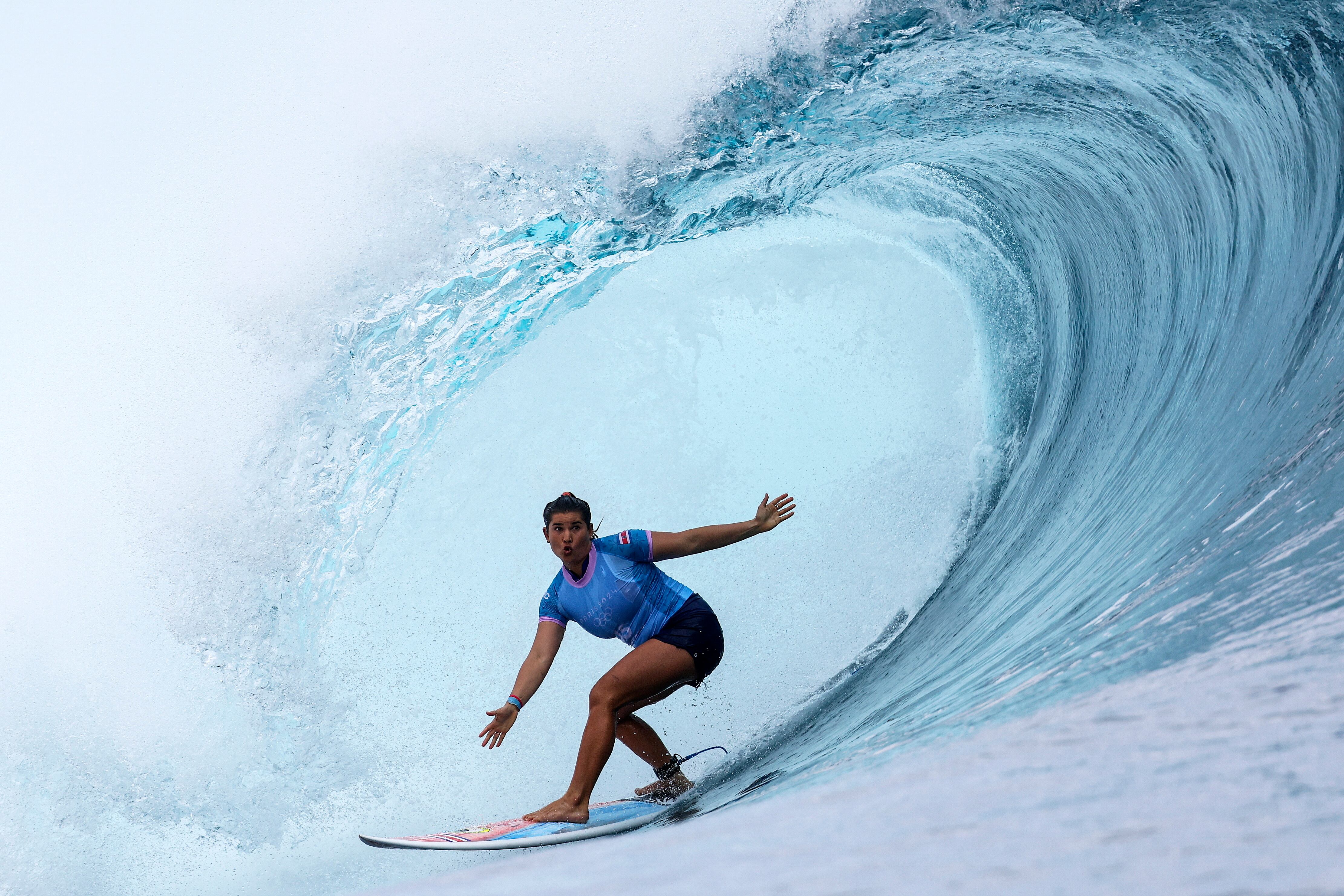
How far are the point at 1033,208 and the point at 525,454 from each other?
12.6 ft

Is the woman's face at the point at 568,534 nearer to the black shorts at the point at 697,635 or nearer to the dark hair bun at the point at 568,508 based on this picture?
the dark hair bun at the point at 568,508

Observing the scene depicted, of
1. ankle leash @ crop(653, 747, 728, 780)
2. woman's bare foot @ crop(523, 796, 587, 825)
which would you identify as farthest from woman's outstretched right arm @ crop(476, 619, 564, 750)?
ankle leash @ crop(653, 747, 728, 780)

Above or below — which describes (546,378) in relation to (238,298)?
below

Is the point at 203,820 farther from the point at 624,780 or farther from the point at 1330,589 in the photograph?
the point at 1330,589

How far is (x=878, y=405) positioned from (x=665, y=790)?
385 cm

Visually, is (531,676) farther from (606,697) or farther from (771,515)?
(771,515)

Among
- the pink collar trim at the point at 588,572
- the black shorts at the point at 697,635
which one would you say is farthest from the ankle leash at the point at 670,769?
the pink collar trim at the point at 588,572

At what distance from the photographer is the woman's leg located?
10.0 feet

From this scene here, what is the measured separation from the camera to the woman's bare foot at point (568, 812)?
3.09 m

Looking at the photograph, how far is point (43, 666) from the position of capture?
657cm

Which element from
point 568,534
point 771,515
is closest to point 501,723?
point 568,534

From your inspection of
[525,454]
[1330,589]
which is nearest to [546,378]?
[525,454]

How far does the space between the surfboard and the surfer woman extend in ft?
→ 0.15

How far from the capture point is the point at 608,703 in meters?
3.05
